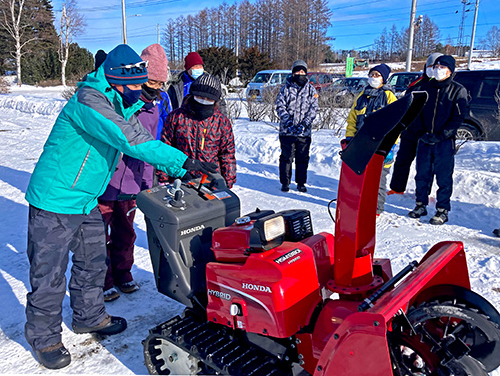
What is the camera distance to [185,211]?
2.80 meters

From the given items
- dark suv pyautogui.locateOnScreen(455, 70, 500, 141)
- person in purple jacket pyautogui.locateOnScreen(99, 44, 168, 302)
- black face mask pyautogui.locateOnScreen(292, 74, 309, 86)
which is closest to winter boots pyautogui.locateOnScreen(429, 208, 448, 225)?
black face mask pyautogui.locateOnScreen(292, 74, 309, 86)

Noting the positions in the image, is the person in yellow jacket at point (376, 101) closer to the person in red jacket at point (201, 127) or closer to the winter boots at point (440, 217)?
the winter boots at point (440, 217)

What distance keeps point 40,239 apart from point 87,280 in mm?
558

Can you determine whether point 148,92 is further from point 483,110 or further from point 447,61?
point 483,110

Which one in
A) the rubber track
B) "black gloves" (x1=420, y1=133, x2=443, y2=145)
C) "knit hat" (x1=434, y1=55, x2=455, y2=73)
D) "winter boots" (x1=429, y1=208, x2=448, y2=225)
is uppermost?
"knit hat" (x1=434, y1=55, x2=455, y2=73)

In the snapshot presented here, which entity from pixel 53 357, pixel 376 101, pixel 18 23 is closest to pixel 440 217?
pixel 376 101

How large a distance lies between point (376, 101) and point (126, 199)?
3473 mm

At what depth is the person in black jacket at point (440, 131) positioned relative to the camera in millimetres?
5340

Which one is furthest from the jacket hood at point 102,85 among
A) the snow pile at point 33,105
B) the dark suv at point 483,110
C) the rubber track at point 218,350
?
the snow pile at point 33,105

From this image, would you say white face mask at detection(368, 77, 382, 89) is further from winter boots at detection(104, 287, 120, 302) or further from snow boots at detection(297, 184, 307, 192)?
winter boots at detection(104, 287, 120, 302)

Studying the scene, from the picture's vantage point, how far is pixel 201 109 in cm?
372

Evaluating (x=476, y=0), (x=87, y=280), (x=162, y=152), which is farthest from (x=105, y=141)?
(x=476, y=0)

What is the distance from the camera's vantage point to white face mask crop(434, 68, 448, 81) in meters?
5.30

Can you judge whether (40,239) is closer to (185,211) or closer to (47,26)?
(185,211)
